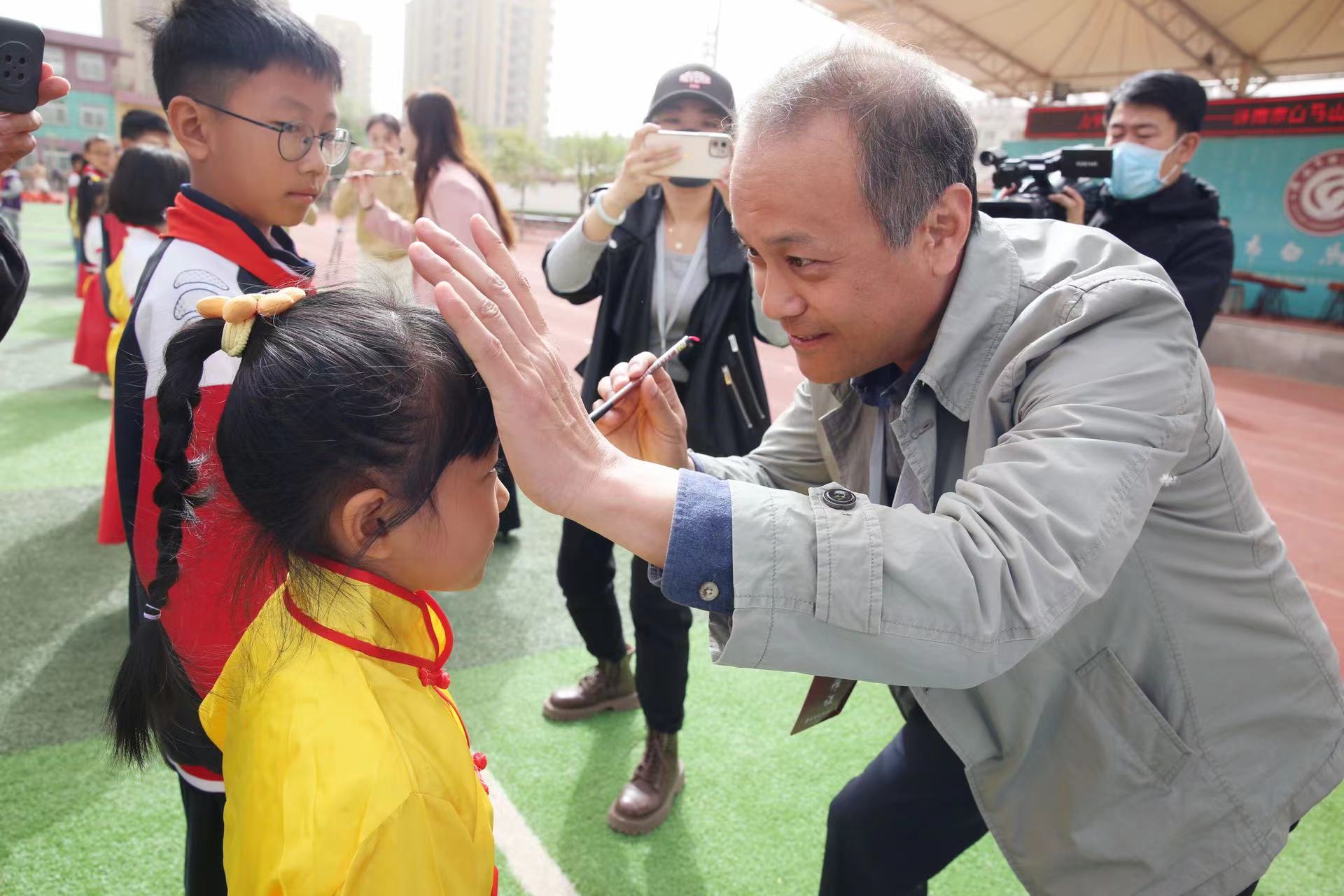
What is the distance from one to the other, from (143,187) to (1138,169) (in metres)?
4.24

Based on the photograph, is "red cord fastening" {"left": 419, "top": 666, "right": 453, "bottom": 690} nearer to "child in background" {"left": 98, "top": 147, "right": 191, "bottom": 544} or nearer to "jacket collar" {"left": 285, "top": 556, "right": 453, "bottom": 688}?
"jacket collar" {"left": 285, "top": 556, "right": 453, "bottom": 688}

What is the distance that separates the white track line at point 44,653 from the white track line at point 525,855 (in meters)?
1.53

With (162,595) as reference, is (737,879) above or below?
below

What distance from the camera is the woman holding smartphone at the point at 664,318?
2.43 meters

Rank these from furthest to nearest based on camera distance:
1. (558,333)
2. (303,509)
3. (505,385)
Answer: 1. (558,333)
2. (303,509)
3. (505,385)

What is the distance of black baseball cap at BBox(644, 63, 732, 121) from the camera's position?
2.58 metres

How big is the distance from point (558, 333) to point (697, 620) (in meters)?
7.90

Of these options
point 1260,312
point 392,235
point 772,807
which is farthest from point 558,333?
point 1260,312

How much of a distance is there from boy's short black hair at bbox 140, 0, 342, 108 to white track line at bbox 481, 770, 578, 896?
1719 millimetres

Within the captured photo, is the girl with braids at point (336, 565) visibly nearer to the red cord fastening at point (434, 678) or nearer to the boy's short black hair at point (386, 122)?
the red cord fastening at point (434, 678)

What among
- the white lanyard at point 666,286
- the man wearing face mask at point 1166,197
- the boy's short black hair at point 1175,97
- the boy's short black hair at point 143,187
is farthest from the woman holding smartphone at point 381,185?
the boy's short black hair at point 1175,97

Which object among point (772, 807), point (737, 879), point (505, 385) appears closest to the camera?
point (505, 385)

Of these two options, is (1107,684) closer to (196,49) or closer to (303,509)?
(303,509)

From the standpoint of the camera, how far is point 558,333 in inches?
437
